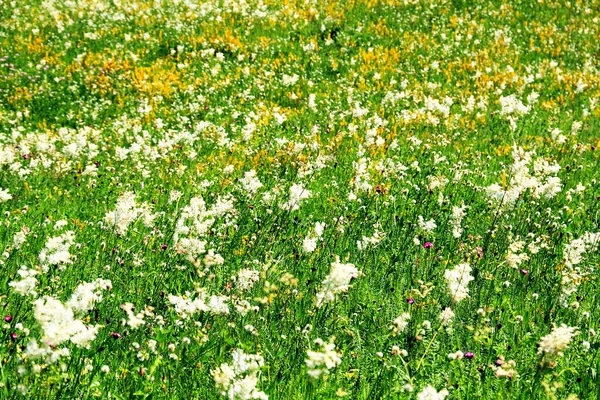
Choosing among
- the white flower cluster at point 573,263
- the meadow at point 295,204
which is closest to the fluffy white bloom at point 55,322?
the meadow at point 295,204

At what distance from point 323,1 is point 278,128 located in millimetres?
7895

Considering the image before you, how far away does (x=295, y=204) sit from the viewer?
18.1ft

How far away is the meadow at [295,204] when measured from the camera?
356 centimetres

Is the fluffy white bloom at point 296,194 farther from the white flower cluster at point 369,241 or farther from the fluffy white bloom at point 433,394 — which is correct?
the fluffy white bloom at point 433,394

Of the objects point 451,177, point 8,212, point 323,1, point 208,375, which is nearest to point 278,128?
point 451,177

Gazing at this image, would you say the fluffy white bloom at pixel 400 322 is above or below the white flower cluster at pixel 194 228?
above

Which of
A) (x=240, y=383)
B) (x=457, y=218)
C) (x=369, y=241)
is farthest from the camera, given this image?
(x=457, y=218)

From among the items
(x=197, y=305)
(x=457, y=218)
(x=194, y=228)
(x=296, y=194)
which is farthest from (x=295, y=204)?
(x=197, y=305)

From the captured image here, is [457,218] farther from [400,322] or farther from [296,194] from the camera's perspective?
[400,322]

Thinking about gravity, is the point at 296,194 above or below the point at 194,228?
above

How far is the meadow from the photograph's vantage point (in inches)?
140

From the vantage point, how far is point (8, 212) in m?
5.32

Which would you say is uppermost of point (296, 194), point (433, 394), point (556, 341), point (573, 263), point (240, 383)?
point (573, 263)

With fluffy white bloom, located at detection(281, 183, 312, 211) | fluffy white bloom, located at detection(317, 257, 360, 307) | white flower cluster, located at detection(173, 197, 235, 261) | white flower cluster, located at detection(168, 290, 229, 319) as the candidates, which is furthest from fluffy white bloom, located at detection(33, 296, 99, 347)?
fluffy white bloom, located at detection(281, 183, 312, 211)
